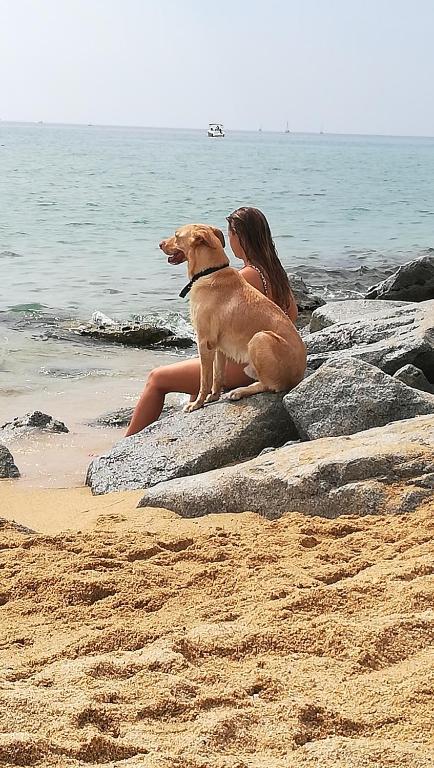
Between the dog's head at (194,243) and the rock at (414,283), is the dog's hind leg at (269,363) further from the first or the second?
the rock at (414,283)

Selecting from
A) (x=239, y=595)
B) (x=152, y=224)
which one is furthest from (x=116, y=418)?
(x=152, y=224)

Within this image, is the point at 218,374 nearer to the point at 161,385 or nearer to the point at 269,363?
the point at 161,385

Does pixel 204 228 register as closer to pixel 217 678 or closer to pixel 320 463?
pixel 320 463

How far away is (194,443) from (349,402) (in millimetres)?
1068

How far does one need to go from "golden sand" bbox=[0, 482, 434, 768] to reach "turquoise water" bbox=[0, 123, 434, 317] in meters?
11.5

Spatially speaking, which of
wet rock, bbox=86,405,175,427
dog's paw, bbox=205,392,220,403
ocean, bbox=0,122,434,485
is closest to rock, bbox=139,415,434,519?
dog's paw, bbox=205,392,220,403

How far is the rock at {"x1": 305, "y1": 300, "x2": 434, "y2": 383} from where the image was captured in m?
6.90

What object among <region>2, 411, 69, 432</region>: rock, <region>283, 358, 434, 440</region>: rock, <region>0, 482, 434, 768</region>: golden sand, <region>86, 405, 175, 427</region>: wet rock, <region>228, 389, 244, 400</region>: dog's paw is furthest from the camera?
<region>86, 405, 175, 427</region>: wet rock

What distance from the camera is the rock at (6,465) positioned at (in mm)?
6437

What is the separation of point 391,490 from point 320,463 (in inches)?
16.2

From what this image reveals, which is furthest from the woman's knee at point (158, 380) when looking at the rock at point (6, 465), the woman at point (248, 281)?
the rock at point (6, 465)

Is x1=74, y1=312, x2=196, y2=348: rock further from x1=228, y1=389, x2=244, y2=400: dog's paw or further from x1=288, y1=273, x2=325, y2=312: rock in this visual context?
x1=228, y1=389, x2=244, y2=400: dog's paw

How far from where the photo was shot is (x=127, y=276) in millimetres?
19234

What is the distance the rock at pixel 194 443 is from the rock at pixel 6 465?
70 cm
